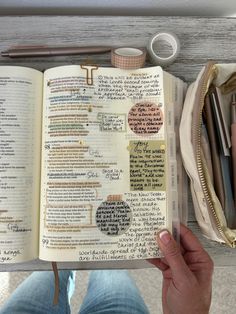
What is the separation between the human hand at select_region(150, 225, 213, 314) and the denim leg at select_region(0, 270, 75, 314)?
0.31 meters

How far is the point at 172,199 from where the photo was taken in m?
0.46

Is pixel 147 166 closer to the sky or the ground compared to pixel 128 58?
closer to the ground

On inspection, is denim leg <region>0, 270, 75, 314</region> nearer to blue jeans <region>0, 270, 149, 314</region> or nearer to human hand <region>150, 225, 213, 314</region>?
blue jeans <region>0, 270, 149, 314</region>

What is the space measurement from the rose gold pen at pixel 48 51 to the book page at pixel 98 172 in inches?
2.0

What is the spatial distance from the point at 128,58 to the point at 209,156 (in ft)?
0.60

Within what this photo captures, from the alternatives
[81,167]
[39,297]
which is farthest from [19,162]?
[39,297]

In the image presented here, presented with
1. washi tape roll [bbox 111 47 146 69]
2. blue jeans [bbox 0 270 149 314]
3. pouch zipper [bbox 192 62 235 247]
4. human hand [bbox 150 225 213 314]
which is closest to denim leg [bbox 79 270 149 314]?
blue jeans [bbox 0 270 149 314]

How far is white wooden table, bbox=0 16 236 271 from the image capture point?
507 millimetres

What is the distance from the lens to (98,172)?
1.48 feet

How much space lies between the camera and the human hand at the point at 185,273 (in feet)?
1.42

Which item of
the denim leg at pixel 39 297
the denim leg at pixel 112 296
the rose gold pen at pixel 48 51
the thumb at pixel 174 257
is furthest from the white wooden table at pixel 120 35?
the denim leg at pixel 39 297

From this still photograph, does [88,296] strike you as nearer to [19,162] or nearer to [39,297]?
[39,297]

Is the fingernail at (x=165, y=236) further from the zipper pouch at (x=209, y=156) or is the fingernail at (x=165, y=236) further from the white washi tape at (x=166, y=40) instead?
the white washi tape at (x=166, y=40)

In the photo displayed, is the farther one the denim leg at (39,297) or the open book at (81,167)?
the denim leg at (39,297)
